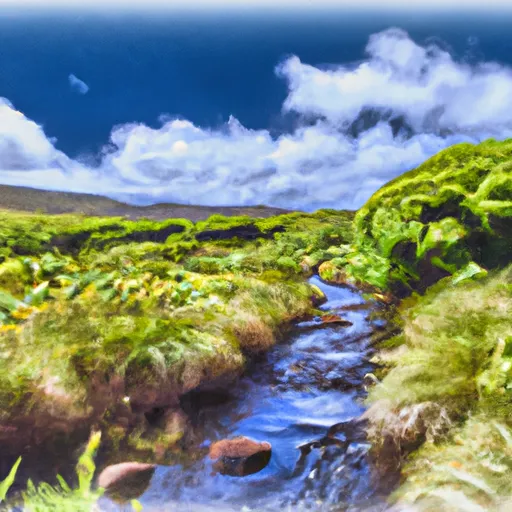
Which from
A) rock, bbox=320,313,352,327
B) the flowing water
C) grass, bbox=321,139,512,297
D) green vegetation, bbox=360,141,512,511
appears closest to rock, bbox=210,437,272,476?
the flowing water

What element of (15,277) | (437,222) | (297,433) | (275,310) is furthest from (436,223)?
(15,277)

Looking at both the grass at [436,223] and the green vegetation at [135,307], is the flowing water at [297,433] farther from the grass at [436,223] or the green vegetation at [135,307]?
the grass at [436,223]

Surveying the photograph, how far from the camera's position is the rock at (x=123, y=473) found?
6.52 ft

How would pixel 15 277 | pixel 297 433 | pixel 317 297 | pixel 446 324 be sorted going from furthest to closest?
pixel 317 297 < pixel 15 277 < pixel 446 324 < pixel 297 433

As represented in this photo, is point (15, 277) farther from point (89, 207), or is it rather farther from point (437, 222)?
point (437, 222)

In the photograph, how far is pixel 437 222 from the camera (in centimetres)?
267

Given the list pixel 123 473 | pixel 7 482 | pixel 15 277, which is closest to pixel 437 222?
pixel 123 473

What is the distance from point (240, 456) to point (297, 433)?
25 centimetres

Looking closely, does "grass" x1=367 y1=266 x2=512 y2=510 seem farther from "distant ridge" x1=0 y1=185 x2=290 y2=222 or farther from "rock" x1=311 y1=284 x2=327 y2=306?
"distant ridge" x1=0 y1=185 x2=290 y2=222

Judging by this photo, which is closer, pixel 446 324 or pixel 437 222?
pixel 446 324

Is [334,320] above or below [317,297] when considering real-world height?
below

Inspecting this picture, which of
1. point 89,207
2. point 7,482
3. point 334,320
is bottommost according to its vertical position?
point 7,482

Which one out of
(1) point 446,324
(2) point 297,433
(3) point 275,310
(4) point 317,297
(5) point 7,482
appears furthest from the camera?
(4) point 317,297

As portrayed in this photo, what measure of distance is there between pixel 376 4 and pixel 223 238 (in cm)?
145
